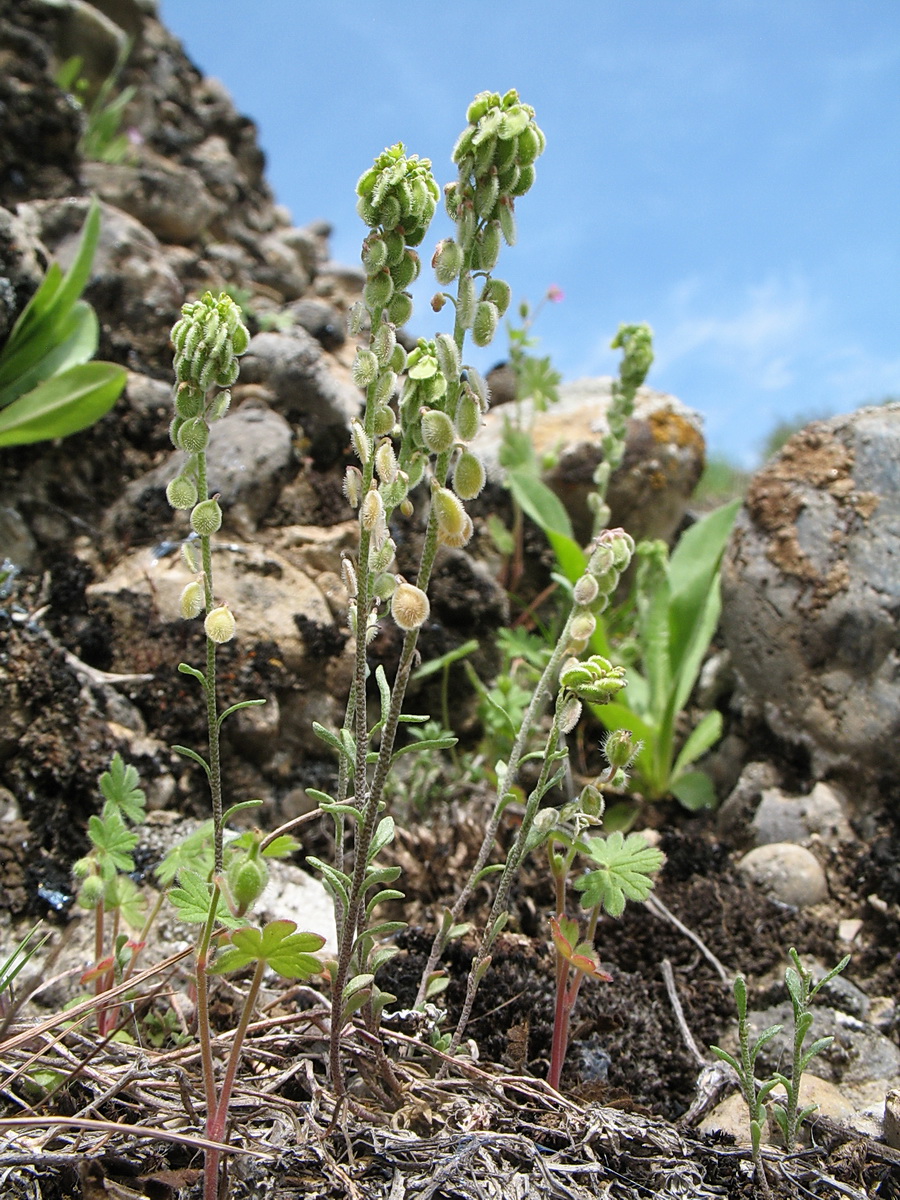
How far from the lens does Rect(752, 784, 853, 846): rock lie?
10.6 feet

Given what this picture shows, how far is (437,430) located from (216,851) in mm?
934

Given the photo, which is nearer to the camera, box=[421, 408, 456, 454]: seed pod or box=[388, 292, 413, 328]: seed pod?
box=[421, 408, 456, 454]: seed pod

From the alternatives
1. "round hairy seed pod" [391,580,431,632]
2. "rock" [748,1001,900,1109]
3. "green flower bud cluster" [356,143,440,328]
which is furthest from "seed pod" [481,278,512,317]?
"rock" [748,1001,900,1109]

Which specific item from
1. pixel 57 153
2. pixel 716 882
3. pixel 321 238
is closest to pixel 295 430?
pixel 716 882

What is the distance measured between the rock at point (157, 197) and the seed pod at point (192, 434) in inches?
207

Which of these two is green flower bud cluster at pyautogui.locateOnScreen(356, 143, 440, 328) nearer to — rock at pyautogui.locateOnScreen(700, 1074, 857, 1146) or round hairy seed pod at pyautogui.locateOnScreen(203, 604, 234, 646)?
round hairy seed pod at pyautogui.locateOnScreen(203, 604, 234, 646)

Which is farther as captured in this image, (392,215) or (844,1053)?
(844,1053)

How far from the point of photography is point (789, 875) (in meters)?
2.88

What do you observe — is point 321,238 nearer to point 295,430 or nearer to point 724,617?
point 295,430

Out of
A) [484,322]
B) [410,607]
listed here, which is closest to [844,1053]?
[410,607]

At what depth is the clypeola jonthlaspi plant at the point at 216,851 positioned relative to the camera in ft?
4.04

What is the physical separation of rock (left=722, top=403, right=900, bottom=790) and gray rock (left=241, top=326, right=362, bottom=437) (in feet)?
6.28

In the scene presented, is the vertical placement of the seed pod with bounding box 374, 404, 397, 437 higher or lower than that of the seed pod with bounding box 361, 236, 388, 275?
lower

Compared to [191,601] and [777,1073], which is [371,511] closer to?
[191,601]
